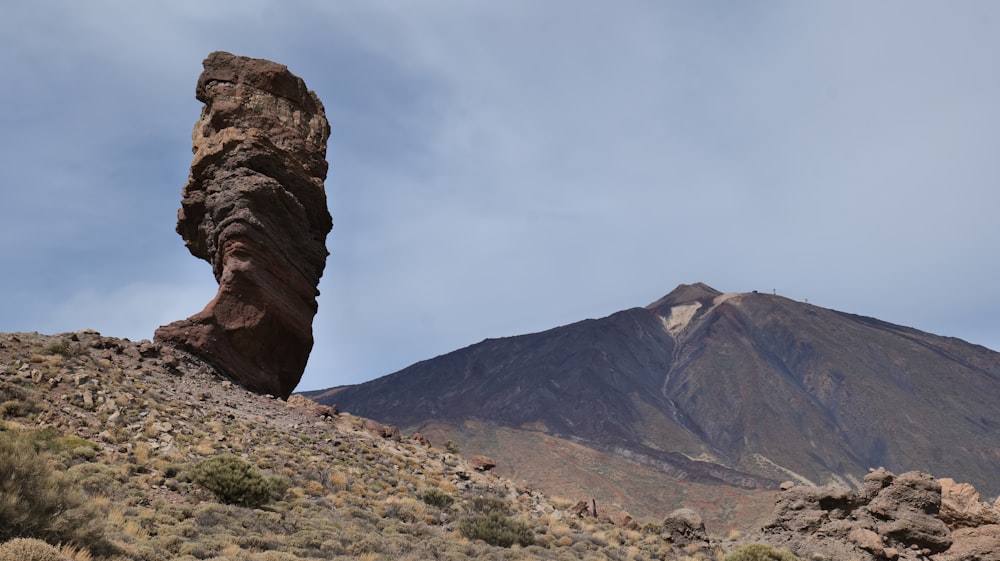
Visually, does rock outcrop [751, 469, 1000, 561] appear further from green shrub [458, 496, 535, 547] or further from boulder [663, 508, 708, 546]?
green shrub [458, 496, 535, 547]

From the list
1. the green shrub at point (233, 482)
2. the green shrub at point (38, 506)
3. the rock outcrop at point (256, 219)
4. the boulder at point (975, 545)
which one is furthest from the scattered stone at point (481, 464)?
the green shrub at point (38, 506)

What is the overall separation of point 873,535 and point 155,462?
17553 millimetres

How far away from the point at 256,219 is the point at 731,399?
150 meters

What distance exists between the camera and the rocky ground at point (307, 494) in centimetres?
1277

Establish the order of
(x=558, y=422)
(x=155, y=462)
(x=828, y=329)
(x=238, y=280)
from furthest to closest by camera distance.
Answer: (x=828, y=329) < (x=558, y=422) < (x=238, y=280) < (x=155, y=462)

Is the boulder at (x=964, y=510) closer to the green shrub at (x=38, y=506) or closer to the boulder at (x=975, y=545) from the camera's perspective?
the boulder at (x=975, y=545)

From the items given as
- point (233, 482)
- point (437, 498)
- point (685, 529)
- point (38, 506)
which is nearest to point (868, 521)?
point (685, 529)

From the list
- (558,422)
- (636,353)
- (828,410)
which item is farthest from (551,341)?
(828,410)

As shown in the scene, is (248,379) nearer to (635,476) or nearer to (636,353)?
(635,476)

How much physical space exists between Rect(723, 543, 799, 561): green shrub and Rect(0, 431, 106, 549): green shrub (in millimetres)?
13685

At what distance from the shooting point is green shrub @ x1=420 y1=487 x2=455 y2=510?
61.4 ft

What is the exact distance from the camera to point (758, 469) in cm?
12088

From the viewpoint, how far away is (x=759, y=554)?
17094mm

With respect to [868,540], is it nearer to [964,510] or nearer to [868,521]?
[868,521]
